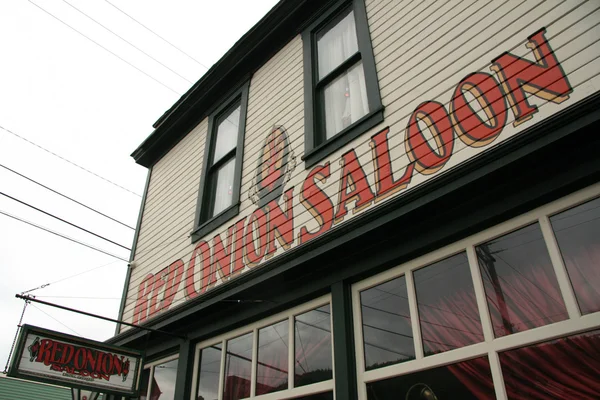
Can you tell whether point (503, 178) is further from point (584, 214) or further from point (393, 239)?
point (393, 239)

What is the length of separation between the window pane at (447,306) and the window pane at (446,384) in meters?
0.17

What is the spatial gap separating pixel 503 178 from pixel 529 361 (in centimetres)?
137

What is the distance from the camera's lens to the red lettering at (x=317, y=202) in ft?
16.7

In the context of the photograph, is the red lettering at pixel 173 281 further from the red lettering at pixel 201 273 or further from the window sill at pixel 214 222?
the window sill at pixel 214 222

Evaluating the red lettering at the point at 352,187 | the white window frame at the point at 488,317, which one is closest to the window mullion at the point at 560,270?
the white window frame at the point at 488,317

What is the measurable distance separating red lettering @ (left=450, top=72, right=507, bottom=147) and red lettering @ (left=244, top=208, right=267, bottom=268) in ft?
8.80

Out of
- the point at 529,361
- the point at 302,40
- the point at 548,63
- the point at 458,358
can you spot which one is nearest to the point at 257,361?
the point at 458,358

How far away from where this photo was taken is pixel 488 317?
351 centimetres

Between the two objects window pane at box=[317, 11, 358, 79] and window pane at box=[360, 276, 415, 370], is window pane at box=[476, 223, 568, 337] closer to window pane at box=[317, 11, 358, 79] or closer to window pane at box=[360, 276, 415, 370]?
window pane at box=[360, 276, 415, 370]

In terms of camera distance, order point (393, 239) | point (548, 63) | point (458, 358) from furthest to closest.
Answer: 1. point (393, 239)
2. point (548, 63)
3. point (458, 358)

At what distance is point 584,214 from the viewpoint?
11.0 ft


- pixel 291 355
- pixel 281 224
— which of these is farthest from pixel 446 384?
pixel 281 224

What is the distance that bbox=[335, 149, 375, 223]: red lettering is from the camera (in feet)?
15.7

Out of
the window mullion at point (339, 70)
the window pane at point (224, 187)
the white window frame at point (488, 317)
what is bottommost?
the white window frame at point (488, 317)
